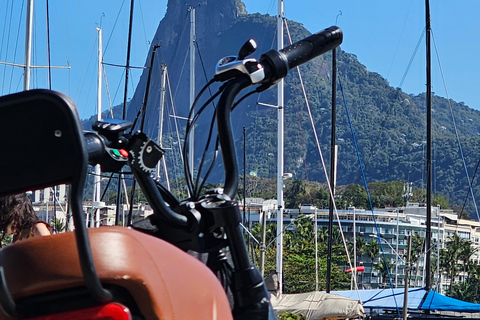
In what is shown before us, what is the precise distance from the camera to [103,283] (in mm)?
947

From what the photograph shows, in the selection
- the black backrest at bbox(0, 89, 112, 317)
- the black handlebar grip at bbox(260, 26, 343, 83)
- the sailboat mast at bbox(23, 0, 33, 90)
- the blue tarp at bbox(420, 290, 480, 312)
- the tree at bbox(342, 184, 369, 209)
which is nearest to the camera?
the black backrest at bbox(0, 89, 112, 317)

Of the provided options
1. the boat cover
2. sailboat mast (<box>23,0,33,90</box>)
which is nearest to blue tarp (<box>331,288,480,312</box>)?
the boat cover

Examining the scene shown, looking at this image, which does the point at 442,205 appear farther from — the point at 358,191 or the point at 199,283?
the point at 199,283

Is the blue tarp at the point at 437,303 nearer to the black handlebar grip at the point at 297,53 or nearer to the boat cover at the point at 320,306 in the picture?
the boat cover at the point at 320,306

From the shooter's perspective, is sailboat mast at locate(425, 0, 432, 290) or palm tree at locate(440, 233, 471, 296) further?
palm tree at locate(440, 233, 471, 296)

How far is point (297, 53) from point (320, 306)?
61.4 ft

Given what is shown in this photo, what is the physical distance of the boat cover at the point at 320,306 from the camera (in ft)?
63.8

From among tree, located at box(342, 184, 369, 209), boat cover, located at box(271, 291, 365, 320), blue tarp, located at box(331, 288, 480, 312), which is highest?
tree, located at box(342, 184, 369, 209)

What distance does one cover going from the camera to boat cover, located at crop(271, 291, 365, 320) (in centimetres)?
1944

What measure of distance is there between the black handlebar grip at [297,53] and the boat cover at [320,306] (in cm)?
1777

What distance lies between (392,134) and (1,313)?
17584 cm

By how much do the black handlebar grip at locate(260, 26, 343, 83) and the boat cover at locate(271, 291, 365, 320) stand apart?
17.8m

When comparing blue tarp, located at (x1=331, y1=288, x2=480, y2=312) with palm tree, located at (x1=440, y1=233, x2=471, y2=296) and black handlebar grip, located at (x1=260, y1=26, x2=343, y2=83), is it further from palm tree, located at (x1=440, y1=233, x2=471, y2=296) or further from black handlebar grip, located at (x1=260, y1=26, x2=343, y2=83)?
palm tree, located at (x1=440, y1=233, x2=471, y2=296)

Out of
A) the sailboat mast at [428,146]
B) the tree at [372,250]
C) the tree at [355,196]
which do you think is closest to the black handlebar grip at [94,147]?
the sailboat mast at [428,146]
